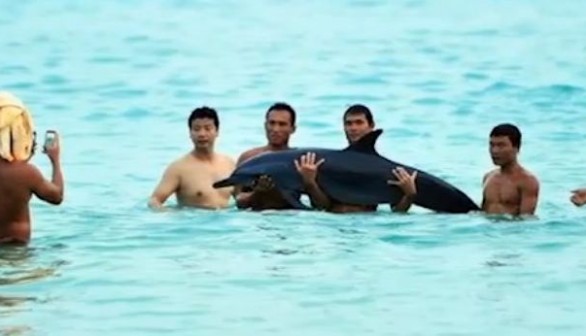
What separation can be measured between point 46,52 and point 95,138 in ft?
33.7

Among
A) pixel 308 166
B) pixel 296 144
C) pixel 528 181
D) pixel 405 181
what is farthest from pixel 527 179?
pixel 296 144

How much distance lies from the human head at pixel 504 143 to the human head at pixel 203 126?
2165mm

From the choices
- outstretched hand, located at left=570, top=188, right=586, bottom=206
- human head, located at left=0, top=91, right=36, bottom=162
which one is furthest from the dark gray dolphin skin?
human head, located at left=0, top=91, right=36, bottom=162

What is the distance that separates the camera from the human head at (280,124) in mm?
15602

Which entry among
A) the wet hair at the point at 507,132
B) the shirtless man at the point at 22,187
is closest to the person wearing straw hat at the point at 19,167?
the shirtless man at the point at 22,187

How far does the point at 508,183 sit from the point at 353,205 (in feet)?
3.71

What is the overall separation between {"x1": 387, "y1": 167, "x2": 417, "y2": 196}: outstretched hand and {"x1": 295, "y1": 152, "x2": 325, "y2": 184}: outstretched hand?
518 mm

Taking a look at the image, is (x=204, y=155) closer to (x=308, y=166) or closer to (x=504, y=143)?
(x=308, y=166)

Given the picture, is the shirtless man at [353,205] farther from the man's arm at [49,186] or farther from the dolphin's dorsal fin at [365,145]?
the man's arm at [49,186]

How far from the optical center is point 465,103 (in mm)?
25250

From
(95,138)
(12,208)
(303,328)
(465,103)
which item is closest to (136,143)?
(95,138)

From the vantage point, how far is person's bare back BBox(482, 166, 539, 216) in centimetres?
1462

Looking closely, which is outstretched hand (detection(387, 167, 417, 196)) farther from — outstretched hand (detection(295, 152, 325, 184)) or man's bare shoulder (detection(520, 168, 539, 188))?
man's bare shoulder (detection(520, 168, 539, 188))

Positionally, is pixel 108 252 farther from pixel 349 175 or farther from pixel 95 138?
pixel 95 138
